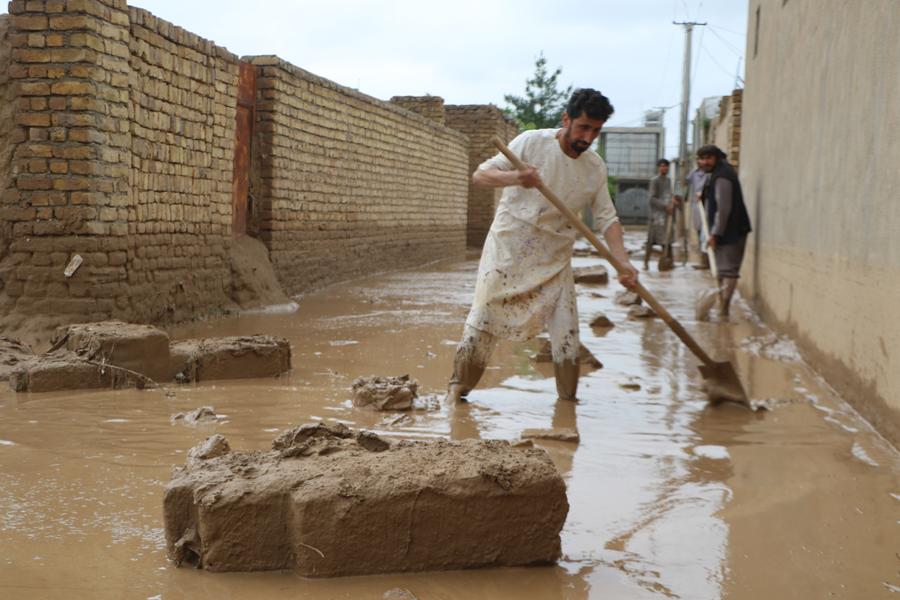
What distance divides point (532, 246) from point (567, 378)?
0.77 metres

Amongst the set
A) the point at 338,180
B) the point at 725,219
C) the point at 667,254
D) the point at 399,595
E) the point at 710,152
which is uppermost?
the point at 710,152

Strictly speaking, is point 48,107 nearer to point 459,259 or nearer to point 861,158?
point 861,158

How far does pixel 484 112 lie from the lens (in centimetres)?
2236

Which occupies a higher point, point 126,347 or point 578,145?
point 578,145

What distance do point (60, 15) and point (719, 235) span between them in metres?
6.12

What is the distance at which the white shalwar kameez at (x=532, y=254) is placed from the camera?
16.8 ft

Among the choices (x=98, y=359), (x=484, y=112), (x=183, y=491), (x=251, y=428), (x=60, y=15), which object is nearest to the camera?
(x=183, y=491)

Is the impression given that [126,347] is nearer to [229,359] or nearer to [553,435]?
[229,359]

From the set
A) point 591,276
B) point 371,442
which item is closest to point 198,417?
point 371,442

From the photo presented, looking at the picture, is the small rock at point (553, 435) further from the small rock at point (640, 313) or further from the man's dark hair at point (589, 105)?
the small rock at point (640, 313)

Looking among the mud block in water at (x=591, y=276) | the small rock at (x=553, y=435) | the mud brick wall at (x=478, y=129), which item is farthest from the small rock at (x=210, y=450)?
the mud brick wall at (x=478, y=129)

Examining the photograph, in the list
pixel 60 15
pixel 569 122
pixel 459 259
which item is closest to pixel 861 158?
pixel 569 122

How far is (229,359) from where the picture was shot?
5.81m

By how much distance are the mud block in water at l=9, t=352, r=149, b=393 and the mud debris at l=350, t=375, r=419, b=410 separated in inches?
49.9
